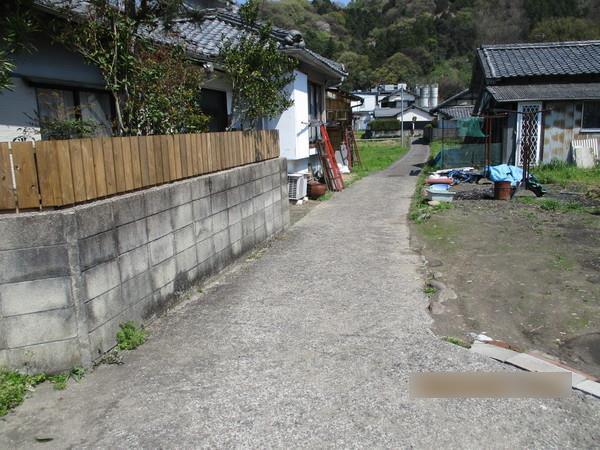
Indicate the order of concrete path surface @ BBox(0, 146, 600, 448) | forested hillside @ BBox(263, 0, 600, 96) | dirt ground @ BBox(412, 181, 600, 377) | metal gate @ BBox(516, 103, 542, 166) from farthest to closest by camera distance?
forested hillside @ BBox(263, 0, 600, 96)
metal gate @ BBox(516, 103, 542, 166)
dirt ground @ BBox(412, 181, 600, 377)
concrete path surface @ BBox(0, 146, 600, 448)

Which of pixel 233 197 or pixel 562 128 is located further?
pixel 562 128

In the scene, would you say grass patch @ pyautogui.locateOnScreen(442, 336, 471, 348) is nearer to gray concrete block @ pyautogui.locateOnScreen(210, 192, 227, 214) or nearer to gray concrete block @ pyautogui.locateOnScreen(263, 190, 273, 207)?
gray concrete block @ pyautogui.locateOnScreen(210, 192, 227, 214)

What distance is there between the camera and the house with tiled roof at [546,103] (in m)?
18.1

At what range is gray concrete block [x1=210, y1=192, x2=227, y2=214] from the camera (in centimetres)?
634

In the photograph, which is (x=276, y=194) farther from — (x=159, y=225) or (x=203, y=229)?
(x=159, y=225)

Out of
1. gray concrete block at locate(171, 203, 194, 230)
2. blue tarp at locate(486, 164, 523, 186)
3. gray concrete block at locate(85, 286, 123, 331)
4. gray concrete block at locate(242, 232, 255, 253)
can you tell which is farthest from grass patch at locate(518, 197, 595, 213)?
gray concrete block at locate(85, 286, 123, 331)

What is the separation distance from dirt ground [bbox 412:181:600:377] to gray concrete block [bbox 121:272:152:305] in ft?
9.29

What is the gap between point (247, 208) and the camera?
24.9 feet

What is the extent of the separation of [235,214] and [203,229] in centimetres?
107

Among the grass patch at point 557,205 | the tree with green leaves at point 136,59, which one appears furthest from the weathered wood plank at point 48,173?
the grass patch at point 557,205

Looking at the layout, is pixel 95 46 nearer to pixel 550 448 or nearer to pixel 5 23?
pixel 5 23

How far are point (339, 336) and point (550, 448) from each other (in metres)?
2.09

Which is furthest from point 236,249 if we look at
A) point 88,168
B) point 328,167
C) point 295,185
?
point 328,167

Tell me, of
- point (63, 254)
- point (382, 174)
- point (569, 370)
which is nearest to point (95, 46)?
point (63, 254)
